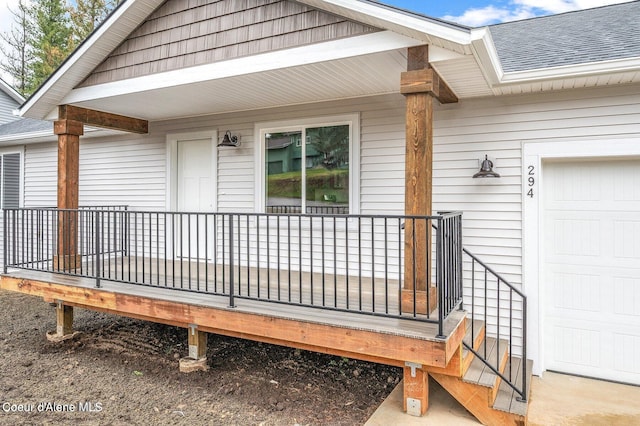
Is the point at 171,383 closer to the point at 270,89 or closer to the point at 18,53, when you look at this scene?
the point at 270,89

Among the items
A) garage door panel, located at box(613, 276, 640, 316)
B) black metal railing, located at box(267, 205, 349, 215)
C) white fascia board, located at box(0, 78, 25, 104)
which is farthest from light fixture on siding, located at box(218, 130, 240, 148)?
white fascia board, located at box(0, 78, 25, 104)

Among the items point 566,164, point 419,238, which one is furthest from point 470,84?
point 419,238

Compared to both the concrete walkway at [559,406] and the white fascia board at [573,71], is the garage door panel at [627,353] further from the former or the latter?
the white fascia board at [573,71]

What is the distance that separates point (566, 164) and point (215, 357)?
4.36 m

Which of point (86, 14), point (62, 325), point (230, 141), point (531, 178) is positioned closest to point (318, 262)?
point (230, 141)

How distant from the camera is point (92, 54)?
16.8 feet

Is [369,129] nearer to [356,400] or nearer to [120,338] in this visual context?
[356,400]

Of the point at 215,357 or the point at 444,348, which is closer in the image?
the point at 444,348

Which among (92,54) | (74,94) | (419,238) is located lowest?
(419,238)

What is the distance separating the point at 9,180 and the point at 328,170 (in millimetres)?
7833

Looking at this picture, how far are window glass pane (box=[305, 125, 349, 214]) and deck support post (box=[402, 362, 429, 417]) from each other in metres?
2.37

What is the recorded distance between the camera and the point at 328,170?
5484 millimetres

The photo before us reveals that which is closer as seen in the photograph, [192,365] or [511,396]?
[511,396]

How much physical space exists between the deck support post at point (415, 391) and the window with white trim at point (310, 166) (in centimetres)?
231
